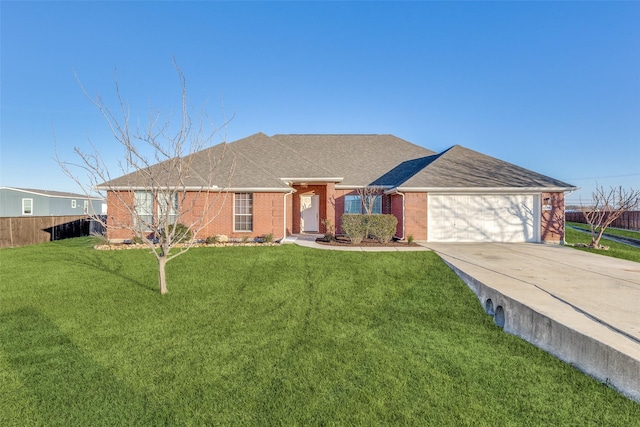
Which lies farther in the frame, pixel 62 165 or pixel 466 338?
pixel 62 165

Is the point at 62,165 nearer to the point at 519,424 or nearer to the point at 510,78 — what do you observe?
the point at 519,424

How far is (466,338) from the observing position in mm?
4844

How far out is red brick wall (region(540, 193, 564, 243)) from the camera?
1330 centimetres

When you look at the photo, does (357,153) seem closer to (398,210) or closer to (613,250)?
(398,210)

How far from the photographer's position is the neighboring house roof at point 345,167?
13620 millimetres

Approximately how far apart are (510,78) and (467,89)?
86.8 inches

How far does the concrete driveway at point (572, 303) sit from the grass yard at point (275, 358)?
0.24 m

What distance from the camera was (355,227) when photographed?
1252cm

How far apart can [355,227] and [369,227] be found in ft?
2.09

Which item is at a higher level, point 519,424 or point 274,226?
point 274,226

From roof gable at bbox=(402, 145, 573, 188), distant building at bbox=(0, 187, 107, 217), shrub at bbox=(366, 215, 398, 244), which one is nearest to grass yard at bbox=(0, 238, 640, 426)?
shrub at bbox=(366, 215, 398, 244)

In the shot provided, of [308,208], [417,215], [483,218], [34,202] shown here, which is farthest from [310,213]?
[34,202]

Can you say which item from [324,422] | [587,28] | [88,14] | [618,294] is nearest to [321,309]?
[324,422]

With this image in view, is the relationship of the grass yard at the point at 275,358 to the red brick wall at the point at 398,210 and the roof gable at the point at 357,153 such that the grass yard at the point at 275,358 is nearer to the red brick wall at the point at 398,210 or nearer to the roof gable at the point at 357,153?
the red brick wall at the point at 398,210
